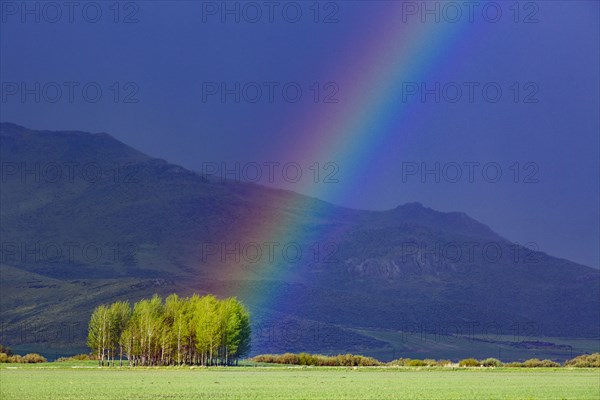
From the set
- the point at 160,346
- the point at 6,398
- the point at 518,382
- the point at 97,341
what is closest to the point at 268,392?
the point at 6,398

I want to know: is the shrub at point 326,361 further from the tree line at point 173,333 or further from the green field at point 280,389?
the green field at point 280,389

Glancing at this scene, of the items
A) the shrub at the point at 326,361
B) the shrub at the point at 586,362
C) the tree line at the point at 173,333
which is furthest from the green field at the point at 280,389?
the shrub at the point at 586,362

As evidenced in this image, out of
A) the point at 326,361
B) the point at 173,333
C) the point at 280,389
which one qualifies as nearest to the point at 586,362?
the point at 326,361

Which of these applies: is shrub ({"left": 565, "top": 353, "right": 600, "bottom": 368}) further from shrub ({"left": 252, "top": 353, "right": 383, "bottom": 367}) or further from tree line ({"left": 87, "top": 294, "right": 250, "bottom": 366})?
tree line ({"left": 87, "top": 294, "right": 250, "bottom": 366})

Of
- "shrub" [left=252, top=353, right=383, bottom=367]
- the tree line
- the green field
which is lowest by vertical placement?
the green field

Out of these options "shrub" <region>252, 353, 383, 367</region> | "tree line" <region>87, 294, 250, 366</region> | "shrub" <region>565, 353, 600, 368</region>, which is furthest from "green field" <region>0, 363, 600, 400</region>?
"shrub" <region>565, 353, 600, 368</region>

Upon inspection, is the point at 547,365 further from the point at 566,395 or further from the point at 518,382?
the point at 566,395

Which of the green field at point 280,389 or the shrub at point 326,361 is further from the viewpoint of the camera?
the shrub at point 326,361

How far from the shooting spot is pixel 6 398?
5188 cm

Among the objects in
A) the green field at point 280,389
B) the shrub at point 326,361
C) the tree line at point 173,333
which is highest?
the tree line at point 173,333

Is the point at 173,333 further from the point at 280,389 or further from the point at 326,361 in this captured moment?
the point at 280,389

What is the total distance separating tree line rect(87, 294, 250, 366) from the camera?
12156cm

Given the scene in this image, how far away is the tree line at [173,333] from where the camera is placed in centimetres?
12156

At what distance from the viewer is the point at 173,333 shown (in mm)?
124250
